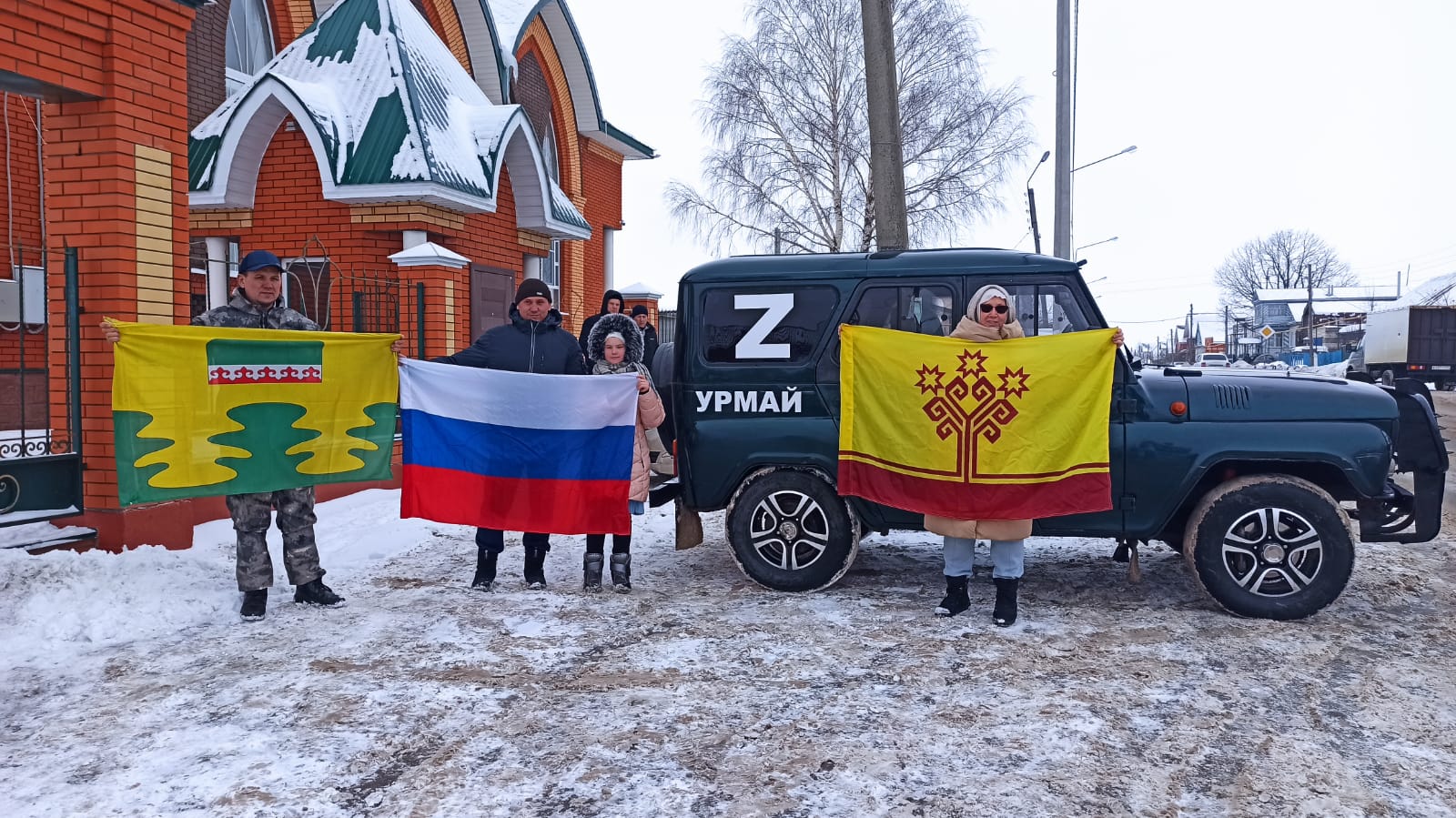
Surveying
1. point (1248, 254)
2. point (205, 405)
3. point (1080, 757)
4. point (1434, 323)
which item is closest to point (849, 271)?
point (1080, 757)

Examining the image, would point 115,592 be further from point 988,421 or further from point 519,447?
point 988,421

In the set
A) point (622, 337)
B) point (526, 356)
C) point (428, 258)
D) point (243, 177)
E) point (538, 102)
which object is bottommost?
point (526, 356)

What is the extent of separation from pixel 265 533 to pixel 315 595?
1.53ft

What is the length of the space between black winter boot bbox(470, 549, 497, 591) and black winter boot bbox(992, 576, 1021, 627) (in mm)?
3118

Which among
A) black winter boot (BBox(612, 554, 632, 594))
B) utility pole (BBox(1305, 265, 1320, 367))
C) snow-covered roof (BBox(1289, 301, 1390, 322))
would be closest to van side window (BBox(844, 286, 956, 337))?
black winter boot (BBox(612, 554, 632, 594))

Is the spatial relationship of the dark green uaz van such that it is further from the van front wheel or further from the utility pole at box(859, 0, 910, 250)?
the utility pole at box(859, 0, 910, 250)

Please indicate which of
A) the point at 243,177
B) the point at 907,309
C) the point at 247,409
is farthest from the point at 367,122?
the point at 907,309

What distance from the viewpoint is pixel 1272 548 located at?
5246 millimetres

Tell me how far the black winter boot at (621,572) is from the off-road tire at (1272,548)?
337cm

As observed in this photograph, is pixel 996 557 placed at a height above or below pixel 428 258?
below

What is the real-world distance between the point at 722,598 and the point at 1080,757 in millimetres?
2709

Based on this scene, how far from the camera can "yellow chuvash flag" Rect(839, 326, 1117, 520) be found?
5.34 m

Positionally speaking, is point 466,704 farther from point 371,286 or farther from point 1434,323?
point 1434,323

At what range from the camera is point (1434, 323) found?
30.1 metres
